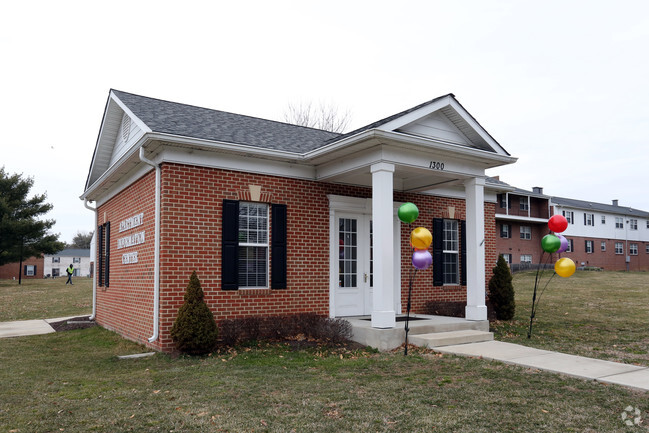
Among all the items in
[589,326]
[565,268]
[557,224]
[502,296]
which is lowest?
[589,326]

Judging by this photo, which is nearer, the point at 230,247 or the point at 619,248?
the point at 230,247

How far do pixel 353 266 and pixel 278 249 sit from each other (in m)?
2.08

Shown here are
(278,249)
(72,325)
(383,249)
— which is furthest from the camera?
(72,325)

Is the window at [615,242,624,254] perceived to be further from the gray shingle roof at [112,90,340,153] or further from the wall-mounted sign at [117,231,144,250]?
the wall-mounted sign at [117,231,144,250]

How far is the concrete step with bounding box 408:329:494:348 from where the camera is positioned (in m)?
8.76

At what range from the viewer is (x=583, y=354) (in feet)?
27.0

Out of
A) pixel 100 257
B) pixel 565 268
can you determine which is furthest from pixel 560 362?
pixel 100 257

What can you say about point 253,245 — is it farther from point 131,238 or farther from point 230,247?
point 131,238

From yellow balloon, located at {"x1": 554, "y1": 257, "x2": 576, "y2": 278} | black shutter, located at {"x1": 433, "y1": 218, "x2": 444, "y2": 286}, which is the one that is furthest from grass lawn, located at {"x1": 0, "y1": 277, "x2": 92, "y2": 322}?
yellow balloon, located at {"x1": 554, "y1": 257, "x2": 576, "y2": 278}

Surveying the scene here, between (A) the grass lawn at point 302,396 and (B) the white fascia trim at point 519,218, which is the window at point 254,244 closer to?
(A) the grass lawn at point 302,396

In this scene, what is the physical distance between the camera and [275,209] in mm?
10023

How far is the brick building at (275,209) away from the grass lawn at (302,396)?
146 cm

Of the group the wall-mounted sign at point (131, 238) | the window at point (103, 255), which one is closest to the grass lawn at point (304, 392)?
the wall-mounted sign at point (131, 238)

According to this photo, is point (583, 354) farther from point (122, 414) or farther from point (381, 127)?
point (122, 414)
